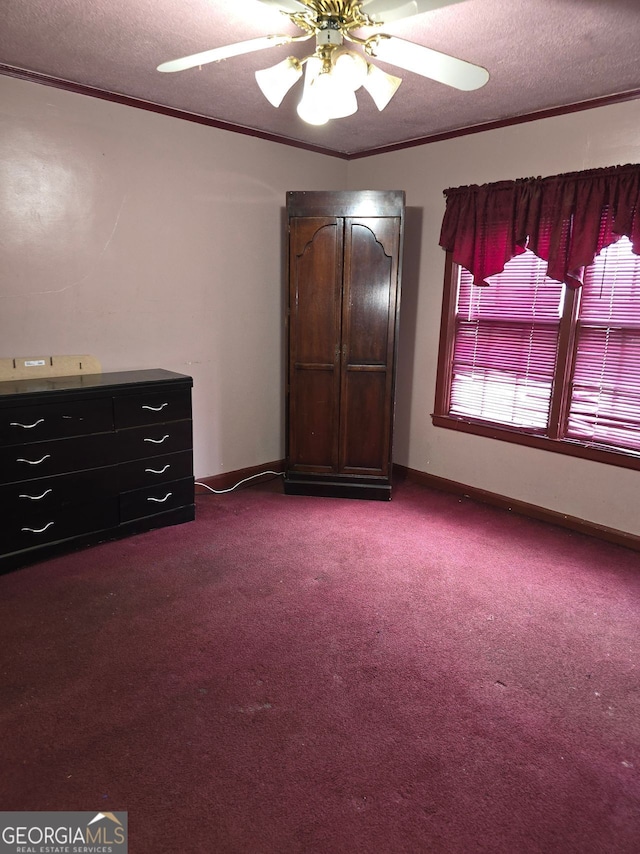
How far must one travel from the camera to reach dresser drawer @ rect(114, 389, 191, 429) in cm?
308

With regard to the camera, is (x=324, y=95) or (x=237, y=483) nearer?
(x=324, y=95)

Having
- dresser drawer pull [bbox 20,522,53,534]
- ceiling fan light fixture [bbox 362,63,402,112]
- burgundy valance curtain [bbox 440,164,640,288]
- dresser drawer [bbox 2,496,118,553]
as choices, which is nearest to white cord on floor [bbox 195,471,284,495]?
dresser drawer [bbox 2,496,118,553]

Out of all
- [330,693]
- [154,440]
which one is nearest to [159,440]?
[154,440]

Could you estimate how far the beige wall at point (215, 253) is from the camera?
9.95 ft

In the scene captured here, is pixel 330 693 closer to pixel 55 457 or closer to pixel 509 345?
pixel 55 457

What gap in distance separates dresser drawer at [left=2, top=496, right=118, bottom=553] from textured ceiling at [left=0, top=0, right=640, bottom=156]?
223 centimetres

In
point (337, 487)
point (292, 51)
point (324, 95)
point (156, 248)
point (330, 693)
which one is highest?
point (292, 51)

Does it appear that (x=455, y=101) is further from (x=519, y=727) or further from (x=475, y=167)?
(x=519, y=727)

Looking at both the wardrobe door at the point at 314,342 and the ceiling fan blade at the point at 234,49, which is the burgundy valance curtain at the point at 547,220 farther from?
the ceiling fan blade at the point at 234,49

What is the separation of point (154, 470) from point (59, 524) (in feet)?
1.95

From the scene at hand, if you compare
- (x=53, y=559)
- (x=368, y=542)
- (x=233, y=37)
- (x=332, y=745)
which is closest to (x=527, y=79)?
(x=233, y=37)

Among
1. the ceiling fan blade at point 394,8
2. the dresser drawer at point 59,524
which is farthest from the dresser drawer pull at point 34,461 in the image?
the ceiling fan blade at point 394,8

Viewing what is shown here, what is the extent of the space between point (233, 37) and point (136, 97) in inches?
41.8

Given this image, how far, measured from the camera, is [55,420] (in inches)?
111
